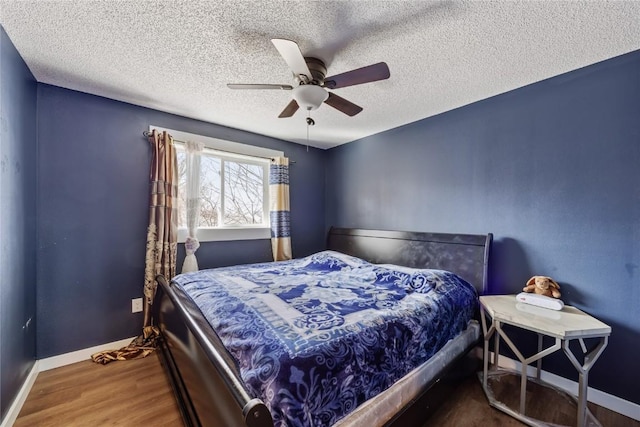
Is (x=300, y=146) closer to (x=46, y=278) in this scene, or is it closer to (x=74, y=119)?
A: (x=74, y=119)

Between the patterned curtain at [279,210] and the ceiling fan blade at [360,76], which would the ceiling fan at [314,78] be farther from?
the patterned curtain at [279,210]

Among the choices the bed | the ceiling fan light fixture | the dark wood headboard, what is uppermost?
the ceiling fan light fixture

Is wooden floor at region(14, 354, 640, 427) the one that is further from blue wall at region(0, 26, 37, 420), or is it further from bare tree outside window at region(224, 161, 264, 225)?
bare tree outside window at region(224, 161, 264, 225)

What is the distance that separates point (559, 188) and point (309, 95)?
2.10 m

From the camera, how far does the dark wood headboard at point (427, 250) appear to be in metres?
2.36

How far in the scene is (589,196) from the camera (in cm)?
194

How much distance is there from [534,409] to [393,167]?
2517 mm

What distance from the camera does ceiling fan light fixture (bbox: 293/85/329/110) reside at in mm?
1714

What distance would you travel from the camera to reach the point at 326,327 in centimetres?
134

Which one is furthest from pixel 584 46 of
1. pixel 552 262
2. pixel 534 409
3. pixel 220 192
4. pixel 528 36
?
pixel 220 192

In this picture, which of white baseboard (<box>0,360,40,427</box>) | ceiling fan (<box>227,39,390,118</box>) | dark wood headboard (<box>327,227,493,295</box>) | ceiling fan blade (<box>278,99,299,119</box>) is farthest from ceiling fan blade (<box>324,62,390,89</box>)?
white baseboard (<box>0,360,40,427</box>)

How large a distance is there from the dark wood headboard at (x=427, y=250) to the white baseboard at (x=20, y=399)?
3.14 metres

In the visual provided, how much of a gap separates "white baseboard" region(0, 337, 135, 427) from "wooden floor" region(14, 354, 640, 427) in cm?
4

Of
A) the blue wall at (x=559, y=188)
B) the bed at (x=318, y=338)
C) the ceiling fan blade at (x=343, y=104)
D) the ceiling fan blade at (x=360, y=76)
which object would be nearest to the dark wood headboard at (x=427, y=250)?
the bed at (x=318, y=338)
